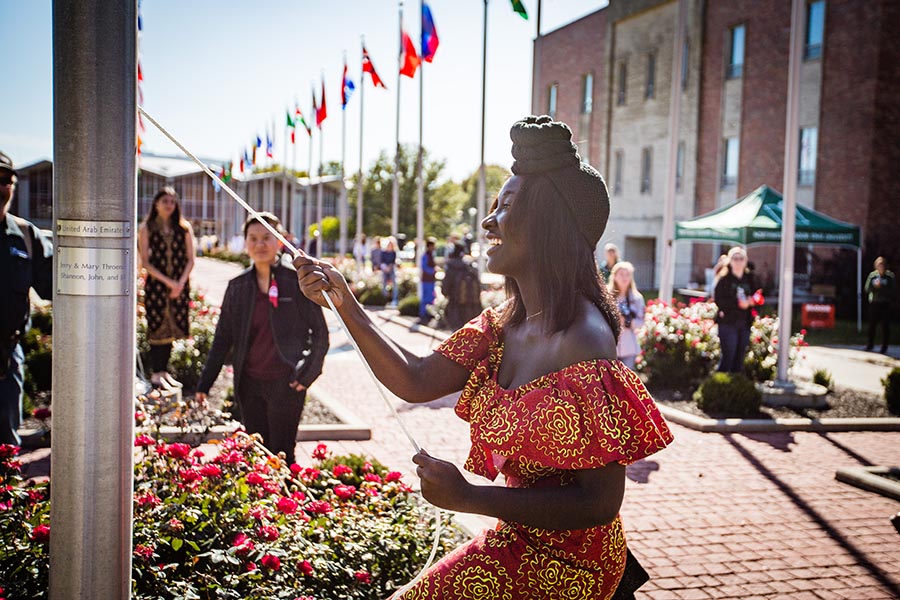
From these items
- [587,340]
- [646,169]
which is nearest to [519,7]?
[587,340]

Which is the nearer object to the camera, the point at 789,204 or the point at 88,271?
the point at 88,271

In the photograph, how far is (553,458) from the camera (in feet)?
7.00

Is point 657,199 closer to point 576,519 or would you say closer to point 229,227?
point 576,519

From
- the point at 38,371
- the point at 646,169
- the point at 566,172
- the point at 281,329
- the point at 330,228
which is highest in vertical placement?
the point at 646,169

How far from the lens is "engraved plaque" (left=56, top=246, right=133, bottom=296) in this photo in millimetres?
1977

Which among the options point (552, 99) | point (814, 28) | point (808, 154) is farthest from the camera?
point (552, 99)

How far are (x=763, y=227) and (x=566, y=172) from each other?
62.6ft

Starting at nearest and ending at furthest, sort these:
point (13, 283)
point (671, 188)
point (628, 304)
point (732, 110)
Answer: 1. point (13, 283)
2. point (628, 304)
3. point (671, 188)
4. point (732, 110)

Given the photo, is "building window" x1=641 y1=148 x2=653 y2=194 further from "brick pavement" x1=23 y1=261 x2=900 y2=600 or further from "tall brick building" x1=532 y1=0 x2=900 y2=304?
"brick pavement" x1=23 y1=261 x2=900 y2=600

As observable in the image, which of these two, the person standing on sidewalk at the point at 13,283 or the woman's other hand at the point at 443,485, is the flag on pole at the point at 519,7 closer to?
the person standing on sidewalk at the point at 13,283

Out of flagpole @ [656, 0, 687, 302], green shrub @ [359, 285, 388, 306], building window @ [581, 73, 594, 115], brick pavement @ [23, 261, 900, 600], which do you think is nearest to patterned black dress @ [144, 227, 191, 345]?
brick pavement @ [23, 261, 900, 600]

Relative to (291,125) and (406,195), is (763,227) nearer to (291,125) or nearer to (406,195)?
(291,125)

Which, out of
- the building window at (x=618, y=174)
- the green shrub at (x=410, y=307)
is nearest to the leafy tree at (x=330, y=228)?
the building window at (x=618, y=174)

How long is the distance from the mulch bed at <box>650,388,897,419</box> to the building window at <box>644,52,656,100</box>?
25630 mm
